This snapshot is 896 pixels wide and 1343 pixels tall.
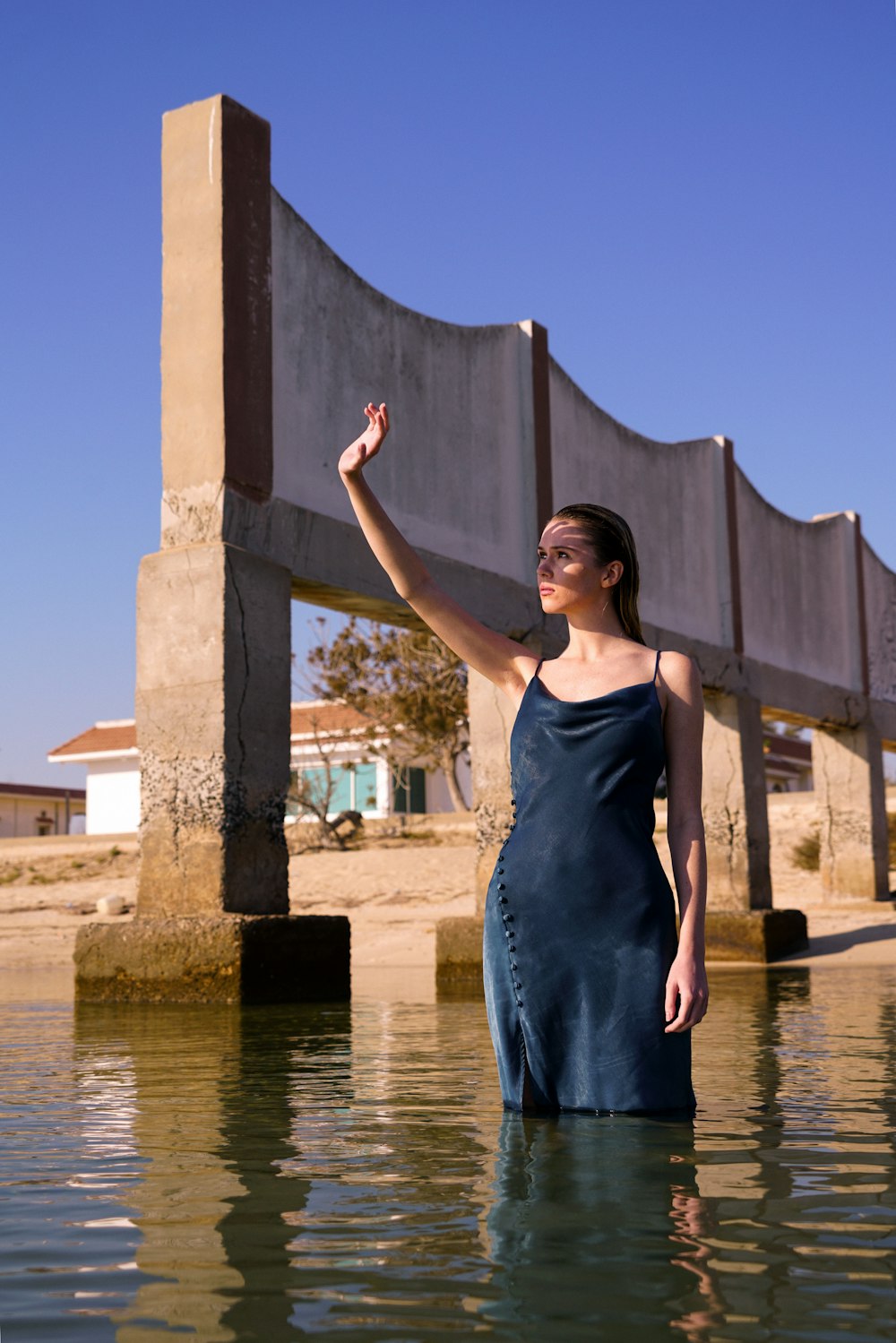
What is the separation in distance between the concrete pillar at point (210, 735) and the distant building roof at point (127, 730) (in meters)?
29.2

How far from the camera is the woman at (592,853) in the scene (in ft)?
10.5

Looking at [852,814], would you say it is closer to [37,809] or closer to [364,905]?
[364,905]

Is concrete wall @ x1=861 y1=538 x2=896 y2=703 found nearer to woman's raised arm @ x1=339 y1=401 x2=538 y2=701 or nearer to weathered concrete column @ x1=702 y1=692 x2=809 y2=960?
weathered concrete column @ x1=702 y1=692 x2=809 y2=960

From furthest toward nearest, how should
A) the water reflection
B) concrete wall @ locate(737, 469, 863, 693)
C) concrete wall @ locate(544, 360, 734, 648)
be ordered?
concrete wall @ locate(737, 469, 863, 693), concrete wall @ locate(544, 360, 734, 648), the water reflection

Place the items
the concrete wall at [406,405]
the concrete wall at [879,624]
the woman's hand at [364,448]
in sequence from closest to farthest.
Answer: the woman's hand at [364,448] < the concrete wall at [406,405] < the concrete wall at [879,624]

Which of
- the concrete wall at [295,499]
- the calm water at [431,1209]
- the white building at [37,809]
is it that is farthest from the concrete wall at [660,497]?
the white building at [37,809]

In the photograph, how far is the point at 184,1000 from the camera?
8109 mm

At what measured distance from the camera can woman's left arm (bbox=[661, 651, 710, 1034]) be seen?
314 centimetres

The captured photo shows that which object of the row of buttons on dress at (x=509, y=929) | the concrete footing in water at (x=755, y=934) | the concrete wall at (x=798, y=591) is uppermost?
the concrete wall at (x=798, y=591)

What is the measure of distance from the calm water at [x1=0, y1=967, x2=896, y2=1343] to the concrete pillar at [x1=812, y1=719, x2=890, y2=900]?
14.5 m

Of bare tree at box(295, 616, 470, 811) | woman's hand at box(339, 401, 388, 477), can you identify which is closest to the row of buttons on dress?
woman's hand at box(339, 401, 388, 477)

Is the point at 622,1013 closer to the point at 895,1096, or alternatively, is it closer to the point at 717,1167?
the point at 717,1167

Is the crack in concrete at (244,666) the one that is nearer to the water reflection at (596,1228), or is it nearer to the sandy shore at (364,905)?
the sandy shore at (364,905)

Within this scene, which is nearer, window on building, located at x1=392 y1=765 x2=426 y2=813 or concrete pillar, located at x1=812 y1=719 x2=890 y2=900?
concrete pillar, located at x1=812 y1=719 x2=890 y2=900
